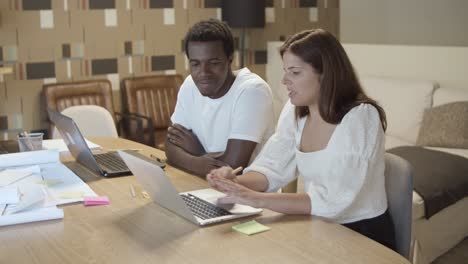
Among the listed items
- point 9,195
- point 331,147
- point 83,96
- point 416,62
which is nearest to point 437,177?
point 416,62

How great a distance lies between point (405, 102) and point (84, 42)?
2.48m

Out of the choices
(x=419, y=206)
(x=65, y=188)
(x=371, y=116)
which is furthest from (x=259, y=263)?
(x=419, y=206)

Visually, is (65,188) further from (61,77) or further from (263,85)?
(61,77)

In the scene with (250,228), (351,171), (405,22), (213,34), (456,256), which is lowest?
(456,256)

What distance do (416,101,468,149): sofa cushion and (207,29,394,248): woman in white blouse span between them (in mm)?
2189

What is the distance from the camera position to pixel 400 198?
1858 mm

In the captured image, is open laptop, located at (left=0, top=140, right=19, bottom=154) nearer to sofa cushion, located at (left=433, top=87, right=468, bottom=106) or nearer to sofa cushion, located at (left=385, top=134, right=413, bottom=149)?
sofa cushion, located at (left=385, top=134, right=413, bottom=149)

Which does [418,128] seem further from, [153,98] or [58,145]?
[58,145]

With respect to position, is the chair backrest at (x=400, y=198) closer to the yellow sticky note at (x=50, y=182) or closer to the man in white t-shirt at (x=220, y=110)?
the man in white t-shirt at (x=220, y=110)

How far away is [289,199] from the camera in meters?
1.77

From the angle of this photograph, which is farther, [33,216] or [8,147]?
[8,147]

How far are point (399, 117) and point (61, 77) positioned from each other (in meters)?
2.58

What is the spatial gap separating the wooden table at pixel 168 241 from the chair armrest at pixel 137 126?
2.67 metres

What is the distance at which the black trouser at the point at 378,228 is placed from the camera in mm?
1842
